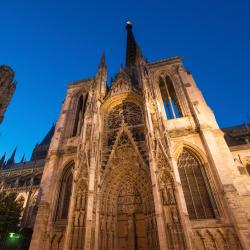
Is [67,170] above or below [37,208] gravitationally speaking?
above

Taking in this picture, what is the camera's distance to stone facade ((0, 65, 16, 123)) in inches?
1248

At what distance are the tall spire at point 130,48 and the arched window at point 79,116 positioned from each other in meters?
8.88

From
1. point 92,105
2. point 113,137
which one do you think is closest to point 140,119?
point 113,137

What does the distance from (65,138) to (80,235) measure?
786cm

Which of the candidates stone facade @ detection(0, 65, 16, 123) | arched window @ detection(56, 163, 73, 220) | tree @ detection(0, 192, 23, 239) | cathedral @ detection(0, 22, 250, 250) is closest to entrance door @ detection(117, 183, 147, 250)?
cathedral @ detection(0, 22, 250, 250)

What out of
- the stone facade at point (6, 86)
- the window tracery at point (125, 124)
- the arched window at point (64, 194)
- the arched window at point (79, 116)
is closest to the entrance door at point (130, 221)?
the window tracery at point (125, 124)

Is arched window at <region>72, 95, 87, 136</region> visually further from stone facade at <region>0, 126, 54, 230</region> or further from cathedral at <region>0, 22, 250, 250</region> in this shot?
stone facade at <region>0, 126, 54, 230</region>

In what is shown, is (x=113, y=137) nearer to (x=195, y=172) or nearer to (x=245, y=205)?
(x=195, y=172)

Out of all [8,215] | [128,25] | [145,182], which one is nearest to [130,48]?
[128,25]

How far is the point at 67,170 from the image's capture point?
42.3 ft

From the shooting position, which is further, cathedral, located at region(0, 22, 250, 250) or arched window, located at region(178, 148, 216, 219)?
arched window, located at region(178, 148, 216, 219)

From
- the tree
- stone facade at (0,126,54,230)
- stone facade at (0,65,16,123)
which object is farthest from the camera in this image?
stone facade at (0,65,16,123)

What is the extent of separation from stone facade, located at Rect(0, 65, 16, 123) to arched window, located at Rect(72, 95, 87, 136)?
19028 mm

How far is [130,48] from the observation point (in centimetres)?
2878
